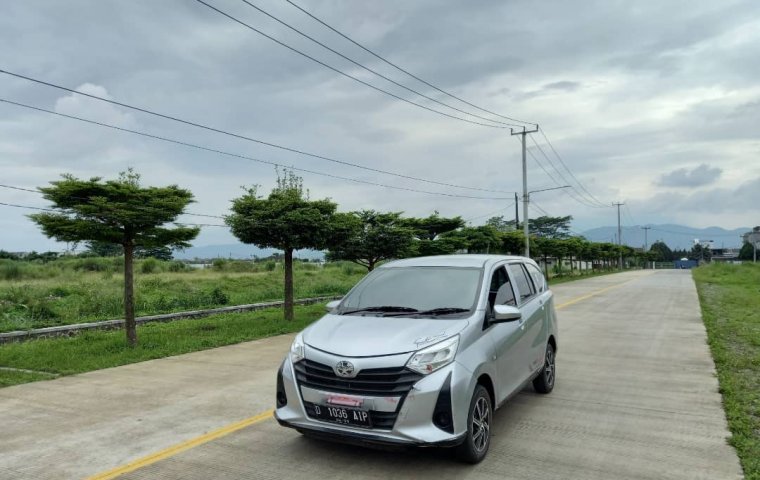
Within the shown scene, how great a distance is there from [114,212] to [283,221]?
426 cm

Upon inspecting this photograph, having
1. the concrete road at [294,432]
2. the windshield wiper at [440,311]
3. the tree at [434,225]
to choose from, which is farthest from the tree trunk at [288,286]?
the tree at [434,225]

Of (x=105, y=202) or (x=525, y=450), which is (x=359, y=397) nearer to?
(x=525, y=450)

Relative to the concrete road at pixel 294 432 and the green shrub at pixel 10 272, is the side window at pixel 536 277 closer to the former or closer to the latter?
the concrete road at pixel 294 432

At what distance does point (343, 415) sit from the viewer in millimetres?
4254

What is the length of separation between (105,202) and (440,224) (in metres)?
20.8

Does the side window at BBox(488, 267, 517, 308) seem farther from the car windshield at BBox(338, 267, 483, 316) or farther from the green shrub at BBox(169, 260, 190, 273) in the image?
the green shrub at BBox(169, 260, 190, 273)

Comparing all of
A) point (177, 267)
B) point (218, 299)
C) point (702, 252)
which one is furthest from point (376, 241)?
point (702, 252)

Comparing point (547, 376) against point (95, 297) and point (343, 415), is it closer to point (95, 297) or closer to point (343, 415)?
point (343, 415)

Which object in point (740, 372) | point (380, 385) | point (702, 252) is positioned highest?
point (702, 252)

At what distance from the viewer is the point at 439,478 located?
4.27m

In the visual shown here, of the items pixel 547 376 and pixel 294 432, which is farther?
pixel 547 376

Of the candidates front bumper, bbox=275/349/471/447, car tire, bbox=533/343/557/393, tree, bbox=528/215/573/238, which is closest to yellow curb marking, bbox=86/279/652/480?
front bumper, bbox=275/349/471/447

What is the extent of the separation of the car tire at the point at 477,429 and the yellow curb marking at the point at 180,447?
2.37 meters

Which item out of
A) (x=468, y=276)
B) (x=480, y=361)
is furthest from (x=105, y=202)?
(x=480, y=361)
